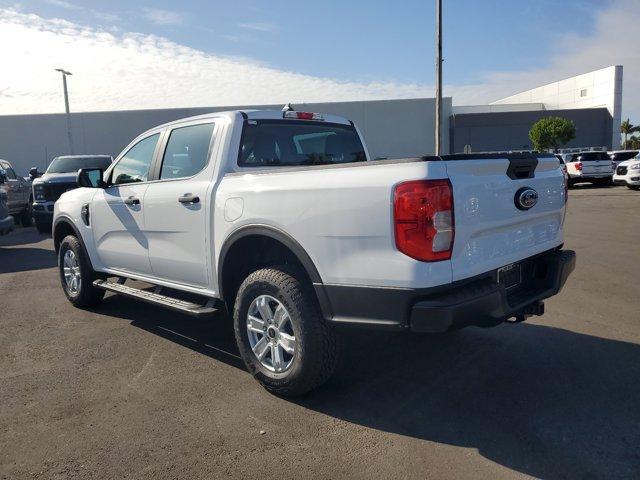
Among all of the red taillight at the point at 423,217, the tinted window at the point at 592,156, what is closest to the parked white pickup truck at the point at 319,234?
the red taillight at the point at 423,217

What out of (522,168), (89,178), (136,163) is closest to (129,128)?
(89,178)

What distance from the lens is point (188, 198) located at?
4.10 m

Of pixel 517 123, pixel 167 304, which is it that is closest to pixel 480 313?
pixel 167 304

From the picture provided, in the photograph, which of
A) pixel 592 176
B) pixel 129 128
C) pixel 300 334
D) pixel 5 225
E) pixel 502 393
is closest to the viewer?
pixel 300 334

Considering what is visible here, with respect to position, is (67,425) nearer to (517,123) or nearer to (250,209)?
(250,209)

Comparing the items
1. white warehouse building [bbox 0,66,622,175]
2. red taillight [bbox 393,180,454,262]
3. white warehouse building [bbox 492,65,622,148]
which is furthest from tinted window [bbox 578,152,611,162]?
white warehouse building [bbox 492,65,622,148]

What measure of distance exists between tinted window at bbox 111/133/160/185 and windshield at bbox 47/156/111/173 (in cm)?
942

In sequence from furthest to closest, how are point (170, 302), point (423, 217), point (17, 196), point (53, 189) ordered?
point (17, 196), point (53, 189), point (170, 302), point (423, 217)

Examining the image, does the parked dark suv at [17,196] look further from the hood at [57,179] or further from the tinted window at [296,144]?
the tinted window at [296,144]

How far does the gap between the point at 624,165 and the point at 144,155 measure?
21.6 meters

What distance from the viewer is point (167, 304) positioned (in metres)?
4.32

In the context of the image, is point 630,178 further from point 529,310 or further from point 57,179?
point 529,310

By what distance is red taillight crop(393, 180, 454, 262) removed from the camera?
277cm

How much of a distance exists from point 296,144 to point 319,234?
5.50 feet
